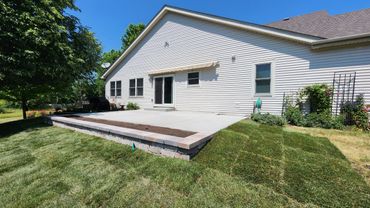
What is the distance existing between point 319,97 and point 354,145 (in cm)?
263

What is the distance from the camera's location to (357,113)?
6016 mm

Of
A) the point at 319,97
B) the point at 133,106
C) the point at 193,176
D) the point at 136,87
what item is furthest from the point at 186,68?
the point at 193,176

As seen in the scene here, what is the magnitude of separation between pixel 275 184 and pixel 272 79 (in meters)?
5.96

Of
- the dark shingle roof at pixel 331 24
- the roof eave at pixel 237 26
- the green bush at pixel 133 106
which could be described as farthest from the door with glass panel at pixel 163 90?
the dark shingle roof at pixel 331 24

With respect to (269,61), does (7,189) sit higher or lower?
lower

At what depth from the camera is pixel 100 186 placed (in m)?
2.79

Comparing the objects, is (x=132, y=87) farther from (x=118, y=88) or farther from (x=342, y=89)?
(x=342, y=89)

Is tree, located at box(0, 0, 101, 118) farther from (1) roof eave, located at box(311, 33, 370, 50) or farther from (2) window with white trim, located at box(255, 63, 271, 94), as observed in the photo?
(1) roof eave, located at box(311, 33, 370, 50)

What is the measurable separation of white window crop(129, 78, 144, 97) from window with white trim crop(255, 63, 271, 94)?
303 inches

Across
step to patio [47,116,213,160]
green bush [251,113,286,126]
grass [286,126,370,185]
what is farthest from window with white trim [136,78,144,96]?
grass [286,126,370,185]

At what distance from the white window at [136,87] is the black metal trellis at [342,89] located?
10334mm

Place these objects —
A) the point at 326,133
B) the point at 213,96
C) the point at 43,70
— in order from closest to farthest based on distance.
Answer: the point at 326,133 < the point at 43,70 < the point at 213,96

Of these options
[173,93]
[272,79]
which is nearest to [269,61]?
[272,79]

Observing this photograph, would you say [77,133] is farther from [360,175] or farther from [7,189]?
[360,175]
